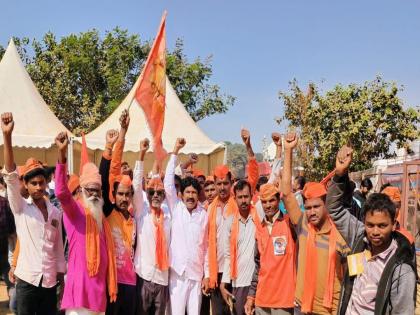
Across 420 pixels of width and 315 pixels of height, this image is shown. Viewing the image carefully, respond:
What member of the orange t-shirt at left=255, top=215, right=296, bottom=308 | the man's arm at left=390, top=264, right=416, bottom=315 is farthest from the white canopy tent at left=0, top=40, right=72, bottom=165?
the man's arm at left=390, top=264, right=416, bottom=315

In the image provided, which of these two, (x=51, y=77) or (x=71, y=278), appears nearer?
(x=71, y=278)

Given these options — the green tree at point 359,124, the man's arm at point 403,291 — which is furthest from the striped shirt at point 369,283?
the green tree at point 359,124

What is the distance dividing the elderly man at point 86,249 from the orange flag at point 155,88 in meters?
1.70

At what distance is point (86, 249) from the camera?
13.1 ft

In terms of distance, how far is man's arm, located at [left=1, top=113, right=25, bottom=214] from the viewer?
12.6 feet

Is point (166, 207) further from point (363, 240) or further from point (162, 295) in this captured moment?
point (363, 240)

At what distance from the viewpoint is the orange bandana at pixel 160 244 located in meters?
4.77

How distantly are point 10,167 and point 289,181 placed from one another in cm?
214

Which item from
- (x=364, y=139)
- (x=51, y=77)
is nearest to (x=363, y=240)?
(x=364, y=139)

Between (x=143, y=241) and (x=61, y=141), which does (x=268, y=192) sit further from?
(x=61, y=141)

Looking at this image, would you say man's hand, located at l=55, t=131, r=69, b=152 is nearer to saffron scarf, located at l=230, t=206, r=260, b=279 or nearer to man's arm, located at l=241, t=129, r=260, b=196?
saffron scarf, located at l=230, t=206, r=260, b=279

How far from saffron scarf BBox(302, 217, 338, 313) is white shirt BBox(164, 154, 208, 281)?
151 centimetres

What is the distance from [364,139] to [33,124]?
45.6ft

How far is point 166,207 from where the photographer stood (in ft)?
16.7
